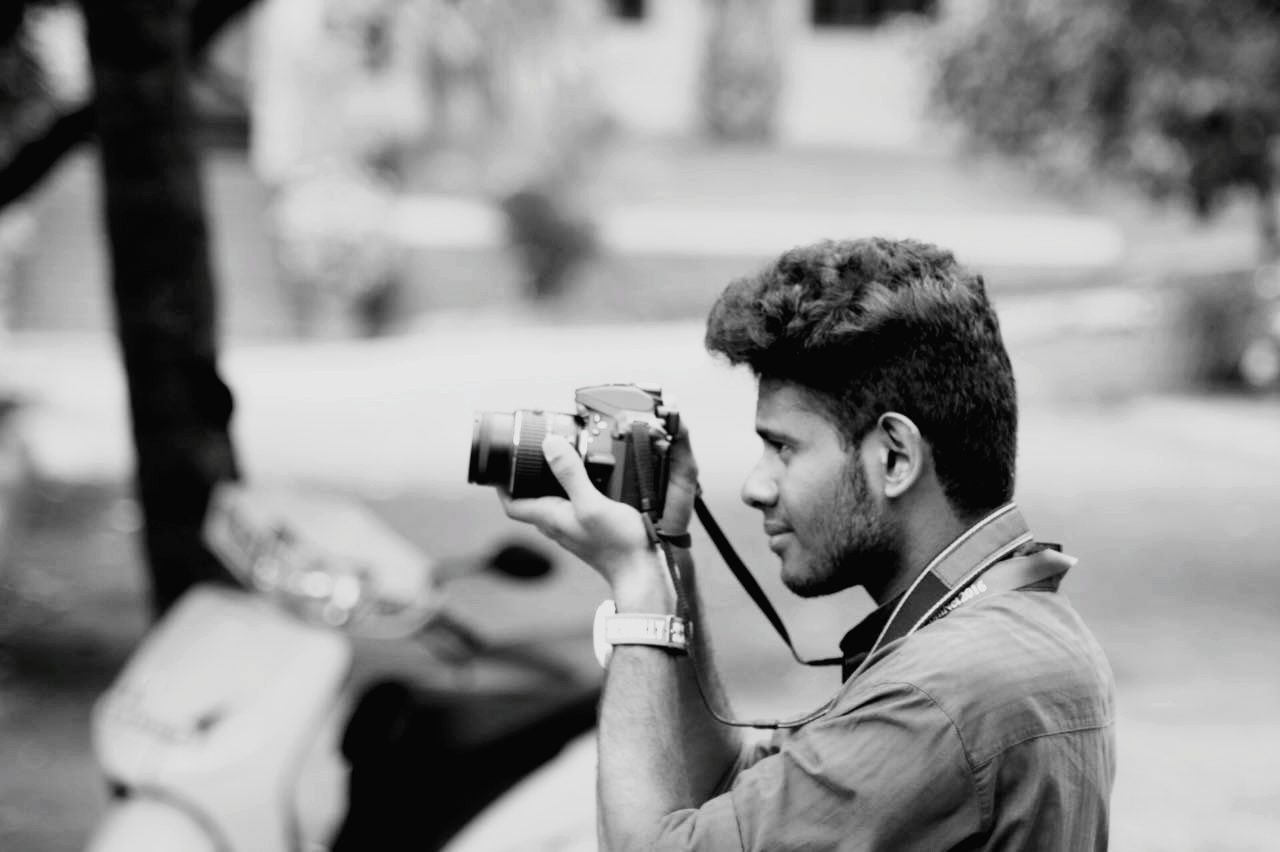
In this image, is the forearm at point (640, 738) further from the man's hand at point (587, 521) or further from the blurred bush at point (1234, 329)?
the blurred bush at point (1234, 329)

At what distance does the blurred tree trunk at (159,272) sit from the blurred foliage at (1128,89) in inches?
189

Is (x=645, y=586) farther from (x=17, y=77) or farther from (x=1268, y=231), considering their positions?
Answer: (x=1268, y=231)

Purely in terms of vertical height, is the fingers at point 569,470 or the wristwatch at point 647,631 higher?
the fingers at point 569,470

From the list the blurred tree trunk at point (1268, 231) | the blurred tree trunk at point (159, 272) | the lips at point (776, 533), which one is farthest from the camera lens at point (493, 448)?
the blurred tree trunk at point (1268, 231)

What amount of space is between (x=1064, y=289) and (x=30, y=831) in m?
15.9

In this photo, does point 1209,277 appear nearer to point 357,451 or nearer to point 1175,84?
point 1175,84

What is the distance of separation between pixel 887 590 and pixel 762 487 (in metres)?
0.18

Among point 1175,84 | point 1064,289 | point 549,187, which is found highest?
point 1175,84

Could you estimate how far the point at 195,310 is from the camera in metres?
4.45

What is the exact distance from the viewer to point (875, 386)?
163 centimetres

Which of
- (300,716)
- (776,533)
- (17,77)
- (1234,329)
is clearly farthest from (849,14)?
(776,533)

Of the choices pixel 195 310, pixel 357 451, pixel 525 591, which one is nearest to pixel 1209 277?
pixel 357 451

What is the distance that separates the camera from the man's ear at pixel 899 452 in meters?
1.62

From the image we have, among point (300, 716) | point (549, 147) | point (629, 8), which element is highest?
point (629, 8)
